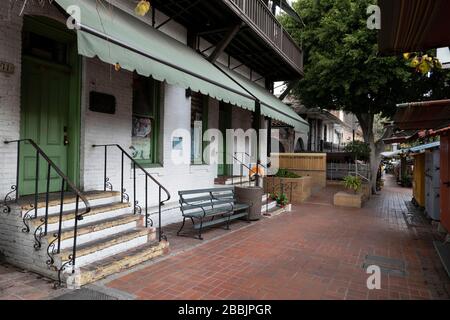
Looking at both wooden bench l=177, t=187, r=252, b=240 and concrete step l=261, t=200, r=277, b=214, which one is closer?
wooden bench l=177, t=187, r=252, b=240

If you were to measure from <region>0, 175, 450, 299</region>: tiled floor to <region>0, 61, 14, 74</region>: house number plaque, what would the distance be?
253 cm

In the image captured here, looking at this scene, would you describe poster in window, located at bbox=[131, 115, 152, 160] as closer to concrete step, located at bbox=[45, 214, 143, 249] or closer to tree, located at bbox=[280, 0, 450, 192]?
concrete step, located at bbox=[45, 214, 143, 249]

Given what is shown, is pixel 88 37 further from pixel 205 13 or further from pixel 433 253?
pixel 433 253

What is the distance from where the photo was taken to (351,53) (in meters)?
12.1

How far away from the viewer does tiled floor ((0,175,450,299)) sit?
3.86 m

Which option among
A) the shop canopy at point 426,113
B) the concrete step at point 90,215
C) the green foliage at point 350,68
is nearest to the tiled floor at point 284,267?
the concrete step at point 90,215

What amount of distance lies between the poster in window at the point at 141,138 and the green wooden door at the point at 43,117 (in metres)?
1.50

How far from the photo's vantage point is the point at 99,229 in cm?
454

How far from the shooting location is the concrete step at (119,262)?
385 cm

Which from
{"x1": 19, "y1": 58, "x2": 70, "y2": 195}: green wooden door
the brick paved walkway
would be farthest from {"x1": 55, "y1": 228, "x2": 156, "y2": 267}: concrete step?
{"x1": 19, "y1": 58, "x2": 70, "y2": 195}: green wooden door

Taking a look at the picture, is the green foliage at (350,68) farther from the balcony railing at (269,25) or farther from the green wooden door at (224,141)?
the green wooden door at (224,141)

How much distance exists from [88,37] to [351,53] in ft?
36.1
